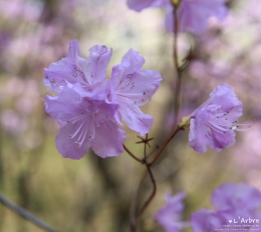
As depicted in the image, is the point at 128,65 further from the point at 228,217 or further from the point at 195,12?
the point at 195,12

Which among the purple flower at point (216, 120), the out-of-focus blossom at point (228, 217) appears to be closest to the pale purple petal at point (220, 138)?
the purple flower at point (216, 120)

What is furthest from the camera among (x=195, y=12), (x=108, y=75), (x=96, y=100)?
(x=108, y=75)

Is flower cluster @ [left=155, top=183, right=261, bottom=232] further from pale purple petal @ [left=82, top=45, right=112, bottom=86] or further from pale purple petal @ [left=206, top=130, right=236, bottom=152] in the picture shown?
pale purple petal @ [left=82, top=45, right=112, bottom=86]

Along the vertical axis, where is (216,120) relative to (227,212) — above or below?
above

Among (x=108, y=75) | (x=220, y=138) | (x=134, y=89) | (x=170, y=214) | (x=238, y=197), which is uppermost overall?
(x=134, y=89)

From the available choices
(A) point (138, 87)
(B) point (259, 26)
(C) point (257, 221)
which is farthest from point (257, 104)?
(A) point (138, 87)

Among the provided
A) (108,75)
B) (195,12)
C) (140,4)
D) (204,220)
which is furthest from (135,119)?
(108,75)
